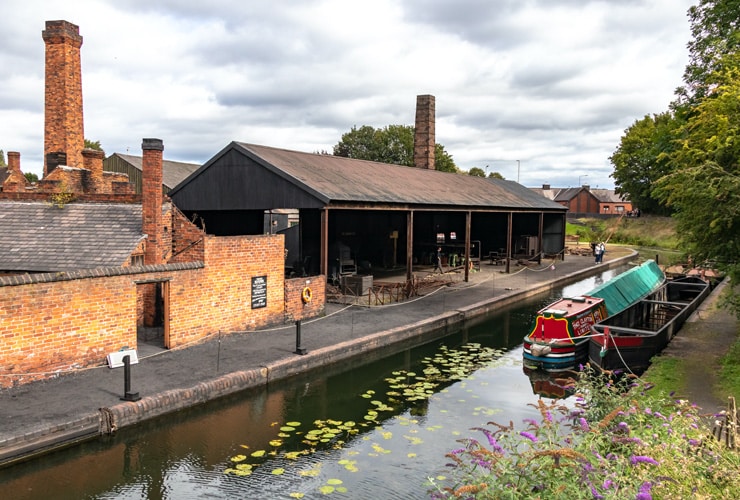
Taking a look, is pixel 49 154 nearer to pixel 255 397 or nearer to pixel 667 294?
pixel 255 397

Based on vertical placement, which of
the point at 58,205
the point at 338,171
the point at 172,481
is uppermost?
the point at 338,171

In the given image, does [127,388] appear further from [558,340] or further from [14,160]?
[14,160]

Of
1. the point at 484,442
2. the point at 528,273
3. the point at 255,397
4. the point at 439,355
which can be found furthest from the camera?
the point at 528,273

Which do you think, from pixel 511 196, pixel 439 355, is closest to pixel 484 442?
pixel 439 355

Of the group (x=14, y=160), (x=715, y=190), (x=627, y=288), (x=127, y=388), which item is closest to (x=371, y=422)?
(x=127, y=388)

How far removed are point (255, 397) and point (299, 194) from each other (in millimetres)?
8364

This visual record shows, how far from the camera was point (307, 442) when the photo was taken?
912 cm

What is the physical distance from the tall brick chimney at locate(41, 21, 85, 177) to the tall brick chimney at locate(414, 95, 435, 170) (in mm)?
20949

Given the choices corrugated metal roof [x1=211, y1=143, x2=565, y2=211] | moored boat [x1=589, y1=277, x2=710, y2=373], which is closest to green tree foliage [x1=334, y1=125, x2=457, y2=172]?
corrugated metal roof [x1=211, y1=143, x2=565, y2=211]

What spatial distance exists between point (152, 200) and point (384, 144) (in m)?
52.8

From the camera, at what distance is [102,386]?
32.5 feet

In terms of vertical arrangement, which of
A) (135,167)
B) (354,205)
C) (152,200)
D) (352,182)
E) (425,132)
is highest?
(425,132)

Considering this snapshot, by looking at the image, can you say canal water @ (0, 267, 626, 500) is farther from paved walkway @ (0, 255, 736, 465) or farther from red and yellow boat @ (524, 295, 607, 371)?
red and yellow boat @ (524, 295, 607, 371)

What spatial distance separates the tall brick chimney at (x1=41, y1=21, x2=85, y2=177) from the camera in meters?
21.5
